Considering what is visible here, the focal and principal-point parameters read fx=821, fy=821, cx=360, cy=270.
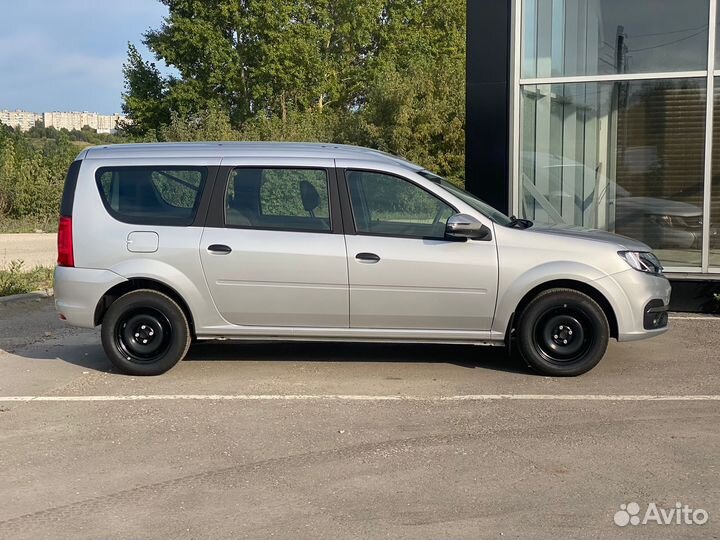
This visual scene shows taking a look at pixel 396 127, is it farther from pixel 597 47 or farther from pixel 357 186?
pixel 357 186

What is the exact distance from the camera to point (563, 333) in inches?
273

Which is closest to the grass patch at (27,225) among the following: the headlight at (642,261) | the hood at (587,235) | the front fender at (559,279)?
the hood at (587,235)

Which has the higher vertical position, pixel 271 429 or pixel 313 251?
pixel 313 251

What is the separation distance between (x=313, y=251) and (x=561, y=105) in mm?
5419

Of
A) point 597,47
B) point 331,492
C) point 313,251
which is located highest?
point 597,47

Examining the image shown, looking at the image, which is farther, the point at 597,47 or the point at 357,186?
the point at 597,47

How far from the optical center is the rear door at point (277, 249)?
6883mm

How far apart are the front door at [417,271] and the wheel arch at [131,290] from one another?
4.82ft

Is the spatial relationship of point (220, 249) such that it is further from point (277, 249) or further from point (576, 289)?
point (576, 289)

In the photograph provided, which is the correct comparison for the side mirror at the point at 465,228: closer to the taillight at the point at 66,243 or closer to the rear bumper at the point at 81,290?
the rear bumper at the point at 81,290

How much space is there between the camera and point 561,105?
35.7 feet

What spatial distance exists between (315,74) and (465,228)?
36764 millimetres

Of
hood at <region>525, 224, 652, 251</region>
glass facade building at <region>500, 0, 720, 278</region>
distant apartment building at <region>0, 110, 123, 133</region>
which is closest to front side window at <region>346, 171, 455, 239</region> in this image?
hood at <region>525, 224, 652, 251</region>

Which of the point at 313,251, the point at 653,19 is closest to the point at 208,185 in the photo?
the point at 313,251
